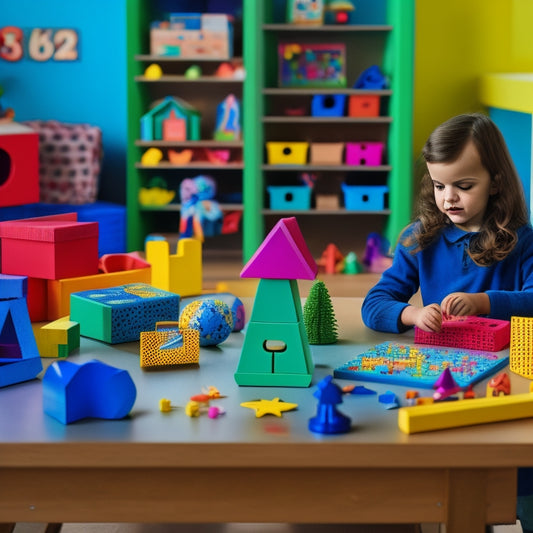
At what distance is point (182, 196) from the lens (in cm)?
416

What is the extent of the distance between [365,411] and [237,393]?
15cm

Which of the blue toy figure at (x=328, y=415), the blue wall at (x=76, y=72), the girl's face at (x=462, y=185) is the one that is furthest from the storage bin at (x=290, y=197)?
the blue toy figure at (x=328, y=415)

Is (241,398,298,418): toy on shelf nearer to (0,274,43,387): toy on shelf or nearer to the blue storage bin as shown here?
(0,274,43,387): toy on shelf

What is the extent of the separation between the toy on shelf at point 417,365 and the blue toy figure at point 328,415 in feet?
0.59

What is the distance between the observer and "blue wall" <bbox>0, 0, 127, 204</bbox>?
169 inches

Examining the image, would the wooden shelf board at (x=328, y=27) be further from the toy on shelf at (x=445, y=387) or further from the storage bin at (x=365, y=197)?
the toy on shelf at (x=445, y=387)

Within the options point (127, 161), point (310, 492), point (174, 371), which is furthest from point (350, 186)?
point (310, 492)

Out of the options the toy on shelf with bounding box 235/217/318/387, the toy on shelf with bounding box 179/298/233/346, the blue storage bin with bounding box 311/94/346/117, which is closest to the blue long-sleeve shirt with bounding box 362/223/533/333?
the toy on shelf with bounding box 179/298/233/346

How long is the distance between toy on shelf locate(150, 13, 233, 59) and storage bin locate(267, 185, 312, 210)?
618mm

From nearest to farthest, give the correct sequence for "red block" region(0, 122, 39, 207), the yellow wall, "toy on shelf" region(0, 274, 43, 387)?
"toy on shelf" region(0, 274, 43, 387) < "red block" region(0, 122, 39, 207) < the yellow wall

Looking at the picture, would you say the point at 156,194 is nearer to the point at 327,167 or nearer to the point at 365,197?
the point at 327,167

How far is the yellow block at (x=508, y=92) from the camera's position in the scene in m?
3.32

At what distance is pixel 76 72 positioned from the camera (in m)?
4.32

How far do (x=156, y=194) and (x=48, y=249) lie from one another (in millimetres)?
2832
